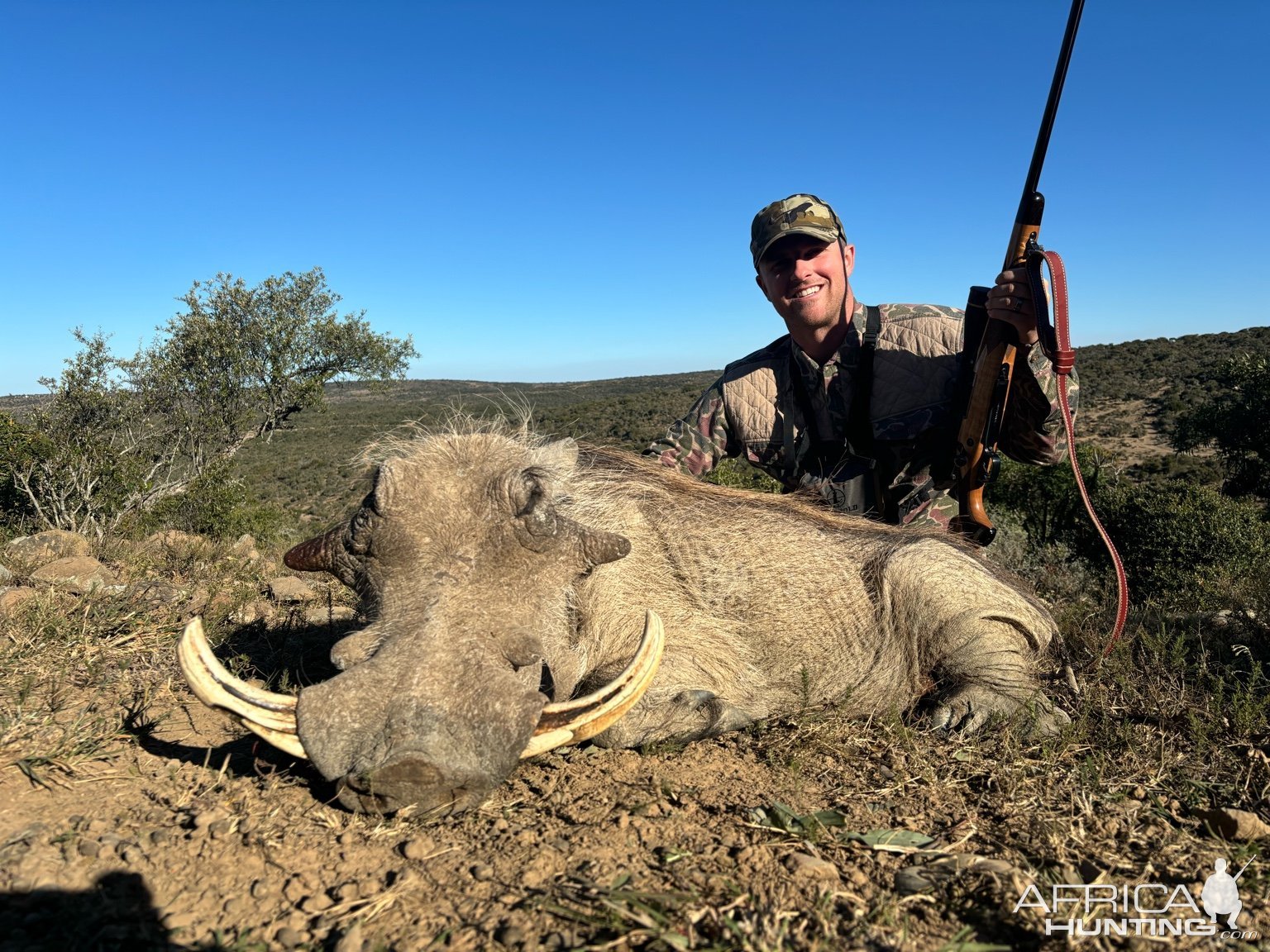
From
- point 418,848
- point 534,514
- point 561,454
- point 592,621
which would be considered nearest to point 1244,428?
point 561,454

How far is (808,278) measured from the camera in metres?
4.40

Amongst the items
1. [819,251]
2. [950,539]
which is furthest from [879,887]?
[819,251]

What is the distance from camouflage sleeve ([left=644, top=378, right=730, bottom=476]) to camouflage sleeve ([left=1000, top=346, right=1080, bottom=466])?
159 centimetres

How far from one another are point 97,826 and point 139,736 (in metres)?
0.63

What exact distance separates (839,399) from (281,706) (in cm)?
350

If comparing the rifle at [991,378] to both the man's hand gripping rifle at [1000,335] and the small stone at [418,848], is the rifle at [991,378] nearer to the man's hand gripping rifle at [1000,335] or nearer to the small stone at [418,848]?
the man's hand gripping rifle at [1000,335]

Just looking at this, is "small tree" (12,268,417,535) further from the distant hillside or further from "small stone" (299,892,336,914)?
"small stone" (299,892,336,914)

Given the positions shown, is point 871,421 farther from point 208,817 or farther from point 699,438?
point 208,817

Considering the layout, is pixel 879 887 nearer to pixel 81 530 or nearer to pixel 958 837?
pixel 958 837

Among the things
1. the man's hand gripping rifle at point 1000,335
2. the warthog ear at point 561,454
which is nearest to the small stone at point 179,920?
the warthog ear at point 561,454

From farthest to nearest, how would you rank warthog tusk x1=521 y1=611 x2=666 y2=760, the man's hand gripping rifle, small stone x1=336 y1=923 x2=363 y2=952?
the man's hand gripping rifle → warthog tusk x1=521 y1=611 x2=666 y2=760 → small stone x1=336 y1=923 x2=363 y2=952

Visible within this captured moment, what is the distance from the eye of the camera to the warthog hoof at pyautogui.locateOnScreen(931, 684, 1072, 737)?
273 cm

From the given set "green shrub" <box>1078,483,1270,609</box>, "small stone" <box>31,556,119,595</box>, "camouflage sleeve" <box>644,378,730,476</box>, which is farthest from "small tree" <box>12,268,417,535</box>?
"green shrub" <box>1078,483,1270,609</box>

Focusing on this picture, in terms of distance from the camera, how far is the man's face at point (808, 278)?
4.40m
